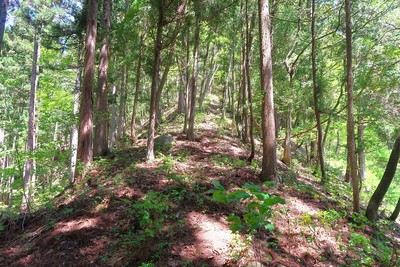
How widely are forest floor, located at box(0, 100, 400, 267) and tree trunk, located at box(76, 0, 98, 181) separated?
2.86 ft

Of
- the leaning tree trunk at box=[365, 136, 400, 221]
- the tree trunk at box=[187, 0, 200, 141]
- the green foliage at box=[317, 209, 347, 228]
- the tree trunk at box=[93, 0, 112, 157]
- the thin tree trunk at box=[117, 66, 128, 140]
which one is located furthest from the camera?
the thin tree trunk at box=[117, 66, 128, 140]

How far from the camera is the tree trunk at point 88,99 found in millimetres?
7727

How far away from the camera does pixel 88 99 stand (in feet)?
25.5

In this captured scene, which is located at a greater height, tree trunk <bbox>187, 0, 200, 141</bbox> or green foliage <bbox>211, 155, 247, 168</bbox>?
tree trunk <bbox>187, 0, 200, 141</bbox>

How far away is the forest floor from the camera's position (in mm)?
3838

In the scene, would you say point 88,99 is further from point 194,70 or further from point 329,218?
point 329,218

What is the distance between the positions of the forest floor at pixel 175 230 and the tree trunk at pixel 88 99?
2.86 feet

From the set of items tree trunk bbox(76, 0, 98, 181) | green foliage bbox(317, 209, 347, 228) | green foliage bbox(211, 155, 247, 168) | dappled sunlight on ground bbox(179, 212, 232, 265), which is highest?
tree trunk bbox(76, 0, 98, 181)

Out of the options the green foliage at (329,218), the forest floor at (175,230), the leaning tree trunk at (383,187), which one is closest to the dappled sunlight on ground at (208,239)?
the forest floor at (175,230)

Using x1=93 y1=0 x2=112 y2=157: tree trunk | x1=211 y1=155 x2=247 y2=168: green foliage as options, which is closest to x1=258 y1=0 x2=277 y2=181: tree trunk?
x1=211 y1=155 x2=247 y2=168: green foliage

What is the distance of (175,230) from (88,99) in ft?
17.2

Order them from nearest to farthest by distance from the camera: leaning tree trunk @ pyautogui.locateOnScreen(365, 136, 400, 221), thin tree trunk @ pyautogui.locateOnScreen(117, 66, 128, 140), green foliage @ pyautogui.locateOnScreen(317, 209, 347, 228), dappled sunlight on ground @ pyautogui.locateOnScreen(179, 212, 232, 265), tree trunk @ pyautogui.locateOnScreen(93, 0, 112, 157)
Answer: dappled sunlight on ground @ pyautogui.locateOnScreen(179, 212, 232, 265) < green foliage @ pyautogui.locateOnScreen(317, 209, 347, 228) < leaning tree trunk @ pyautogui.locateOnScreen(365, 136, 400, 221) < tree trunk @ pyautogui.locateOnScreen(93, 0, 112, 157) < thin tree trunk @ pyautogui.locateOnScreen(117, 66, 128, 140)

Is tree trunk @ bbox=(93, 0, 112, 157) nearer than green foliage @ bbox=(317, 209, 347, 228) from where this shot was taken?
No

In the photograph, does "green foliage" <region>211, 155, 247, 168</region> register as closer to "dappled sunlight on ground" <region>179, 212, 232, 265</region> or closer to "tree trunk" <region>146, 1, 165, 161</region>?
"tree trunk" <region>146, 1, 165, 161</region>
